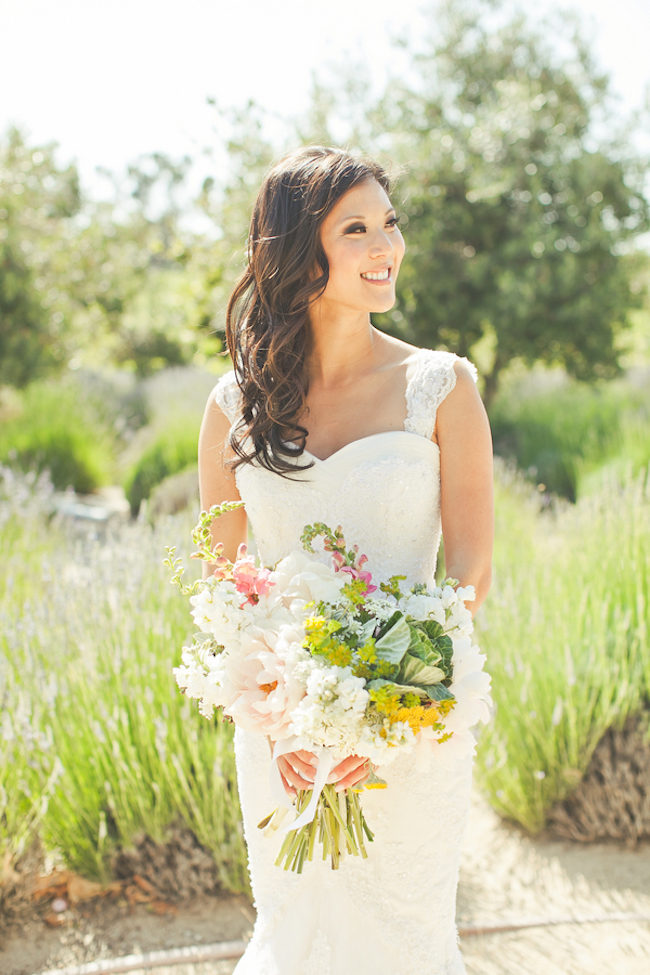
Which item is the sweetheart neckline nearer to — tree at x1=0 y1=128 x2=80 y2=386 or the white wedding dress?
the white wedding dress

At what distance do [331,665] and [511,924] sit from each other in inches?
86.8

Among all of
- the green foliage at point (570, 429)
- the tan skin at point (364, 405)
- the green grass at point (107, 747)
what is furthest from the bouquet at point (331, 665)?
the green foliage at point (570, 429)

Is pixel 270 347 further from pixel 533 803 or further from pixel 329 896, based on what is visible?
pixel 533 803

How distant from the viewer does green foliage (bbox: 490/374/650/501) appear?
28.0 ft

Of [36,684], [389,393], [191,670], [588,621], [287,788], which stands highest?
[389,393]

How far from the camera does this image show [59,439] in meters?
11.7

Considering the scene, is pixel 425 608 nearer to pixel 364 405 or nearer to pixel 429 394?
pixel 429 394

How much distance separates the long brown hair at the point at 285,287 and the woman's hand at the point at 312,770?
80 centimetres

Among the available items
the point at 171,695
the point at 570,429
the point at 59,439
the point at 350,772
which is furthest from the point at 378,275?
the point at 59,439

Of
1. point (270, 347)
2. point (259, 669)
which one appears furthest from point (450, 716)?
point (270, 347)

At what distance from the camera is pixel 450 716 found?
73.1 inches

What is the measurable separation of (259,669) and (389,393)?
0.91 metres

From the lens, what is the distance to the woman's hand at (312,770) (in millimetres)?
1892

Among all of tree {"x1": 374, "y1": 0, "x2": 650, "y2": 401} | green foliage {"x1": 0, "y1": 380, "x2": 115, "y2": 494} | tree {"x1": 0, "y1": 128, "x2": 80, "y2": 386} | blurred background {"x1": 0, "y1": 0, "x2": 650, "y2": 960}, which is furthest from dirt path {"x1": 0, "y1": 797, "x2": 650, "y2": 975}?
tree {"x1": 0, "y1": 128, "x2": 80, "y2": 386}
